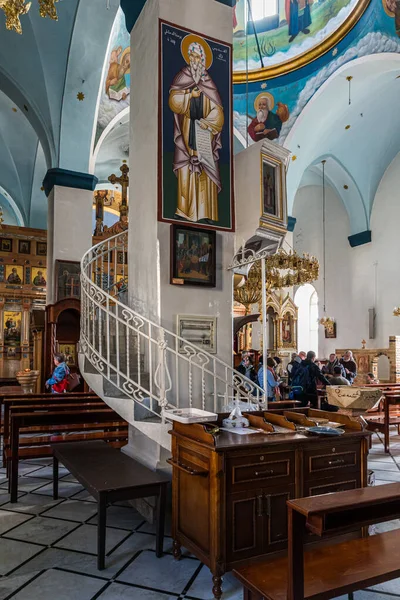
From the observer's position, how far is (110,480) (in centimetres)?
375

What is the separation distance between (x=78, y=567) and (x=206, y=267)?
328 cm

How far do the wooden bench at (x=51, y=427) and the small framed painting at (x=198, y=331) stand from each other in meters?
1.26

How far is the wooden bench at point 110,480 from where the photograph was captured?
3498 mm

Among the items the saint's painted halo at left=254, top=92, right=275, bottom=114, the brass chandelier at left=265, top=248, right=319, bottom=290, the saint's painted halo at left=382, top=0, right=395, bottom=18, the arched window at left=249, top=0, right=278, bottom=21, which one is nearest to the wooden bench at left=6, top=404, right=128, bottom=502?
the brass chandelier at left=265, top=248, right=319, bottom=290

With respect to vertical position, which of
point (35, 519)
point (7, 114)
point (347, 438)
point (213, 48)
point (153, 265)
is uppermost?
point (7, 114)

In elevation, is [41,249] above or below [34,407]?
above

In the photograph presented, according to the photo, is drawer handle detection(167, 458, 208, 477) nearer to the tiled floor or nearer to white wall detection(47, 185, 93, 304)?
the tiled floor

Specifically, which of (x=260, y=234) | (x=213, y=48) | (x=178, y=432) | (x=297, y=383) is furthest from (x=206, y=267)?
(x=297, y=383)

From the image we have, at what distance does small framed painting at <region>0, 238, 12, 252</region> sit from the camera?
16703 mm

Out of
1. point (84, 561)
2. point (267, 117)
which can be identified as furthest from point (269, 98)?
point (84, 561)

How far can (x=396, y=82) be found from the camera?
569 inches

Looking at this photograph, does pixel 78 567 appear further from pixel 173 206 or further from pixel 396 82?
pixel 396 82

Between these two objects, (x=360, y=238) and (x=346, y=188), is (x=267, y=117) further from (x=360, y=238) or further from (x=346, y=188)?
(x=360, y=238)

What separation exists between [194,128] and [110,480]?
13.2ft
